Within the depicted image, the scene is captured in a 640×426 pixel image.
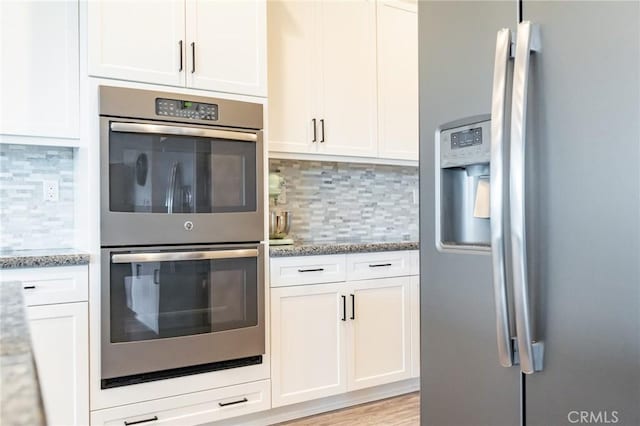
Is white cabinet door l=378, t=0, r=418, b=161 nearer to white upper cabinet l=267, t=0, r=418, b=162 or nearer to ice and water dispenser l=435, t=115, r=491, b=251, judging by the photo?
white upper cabinet l=267, t=0, r=418, b=162

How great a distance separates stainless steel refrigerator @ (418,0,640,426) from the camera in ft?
3.12

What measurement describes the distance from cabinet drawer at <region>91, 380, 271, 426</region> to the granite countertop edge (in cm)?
65

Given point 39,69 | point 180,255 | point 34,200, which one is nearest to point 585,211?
point 180,255

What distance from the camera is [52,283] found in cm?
197

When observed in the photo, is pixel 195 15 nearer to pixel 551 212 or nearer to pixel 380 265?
pixel 380 265

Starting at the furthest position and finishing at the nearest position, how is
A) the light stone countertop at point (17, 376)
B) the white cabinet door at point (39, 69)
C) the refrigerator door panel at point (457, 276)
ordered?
the white cabinet door at point (39, 69) < the refrigerator door panel at point (457, 276) < the light stone countertop at point (17, 376)

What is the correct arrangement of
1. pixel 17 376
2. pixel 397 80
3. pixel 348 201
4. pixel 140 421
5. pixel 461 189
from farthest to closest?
pixel 348 201 → pixel 397 80 → pixel 140 421 → pixel 461 189 → pixel 17 376

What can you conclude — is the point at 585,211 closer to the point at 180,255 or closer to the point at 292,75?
the point at 180,255

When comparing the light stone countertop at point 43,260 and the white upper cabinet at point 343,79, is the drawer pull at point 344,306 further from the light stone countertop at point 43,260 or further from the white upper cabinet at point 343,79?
the light stone countertop at point 43,260

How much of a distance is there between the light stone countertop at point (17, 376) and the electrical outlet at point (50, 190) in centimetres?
188

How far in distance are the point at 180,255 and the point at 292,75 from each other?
1.24 meters

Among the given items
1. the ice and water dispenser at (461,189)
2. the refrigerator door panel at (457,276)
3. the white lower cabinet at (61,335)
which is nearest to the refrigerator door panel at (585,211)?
the refrigerator door panel at (457,276)

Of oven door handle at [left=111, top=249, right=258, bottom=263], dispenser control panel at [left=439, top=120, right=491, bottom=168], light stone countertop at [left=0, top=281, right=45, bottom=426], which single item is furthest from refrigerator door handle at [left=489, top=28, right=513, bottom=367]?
oven door handle at [left=111, top=249, right=258, bottom=263]

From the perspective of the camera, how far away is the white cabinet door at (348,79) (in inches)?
114
